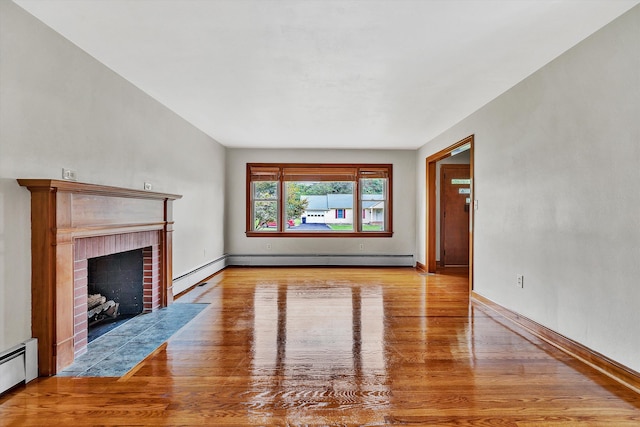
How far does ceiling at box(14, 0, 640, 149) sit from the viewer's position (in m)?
2.15

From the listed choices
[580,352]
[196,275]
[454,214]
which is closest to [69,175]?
[196,275]

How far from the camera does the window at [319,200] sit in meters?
6.98

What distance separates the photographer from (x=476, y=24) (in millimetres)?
2318

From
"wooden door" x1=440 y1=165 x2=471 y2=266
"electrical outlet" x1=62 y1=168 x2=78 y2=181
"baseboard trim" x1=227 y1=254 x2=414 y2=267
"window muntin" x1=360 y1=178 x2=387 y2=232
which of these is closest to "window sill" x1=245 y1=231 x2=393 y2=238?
"window muntin" x1=360 y1=178 x2=387 y2=232

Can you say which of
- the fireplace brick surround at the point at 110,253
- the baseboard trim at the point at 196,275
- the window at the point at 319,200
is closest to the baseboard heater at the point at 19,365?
the fireplace brick surround at the point at 110,253

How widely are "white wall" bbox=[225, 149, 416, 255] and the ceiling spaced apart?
2.62 meters

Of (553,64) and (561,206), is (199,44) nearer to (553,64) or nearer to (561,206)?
(553,64)

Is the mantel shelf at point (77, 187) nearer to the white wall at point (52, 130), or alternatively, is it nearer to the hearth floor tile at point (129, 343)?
the white wall at point (52, 130)

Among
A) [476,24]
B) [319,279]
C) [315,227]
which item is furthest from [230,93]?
[315,227]

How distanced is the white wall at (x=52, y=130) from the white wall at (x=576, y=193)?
408cm

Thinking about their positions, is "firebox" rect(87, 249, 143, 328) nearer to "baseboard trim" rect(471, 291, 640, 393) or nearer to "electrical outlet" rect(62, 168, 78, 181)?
"electrical outlet" rect(62, 168, 78, 181)

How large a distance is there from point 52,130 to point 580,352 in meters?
4.43

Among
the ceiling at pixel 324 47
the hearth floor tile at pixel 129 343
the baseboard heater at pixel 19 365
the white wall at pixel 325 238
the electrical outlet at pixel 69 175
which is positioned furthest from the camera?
the white wall at pixel 325 238

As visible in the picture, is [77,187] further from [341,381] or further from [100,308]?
[341,381]
